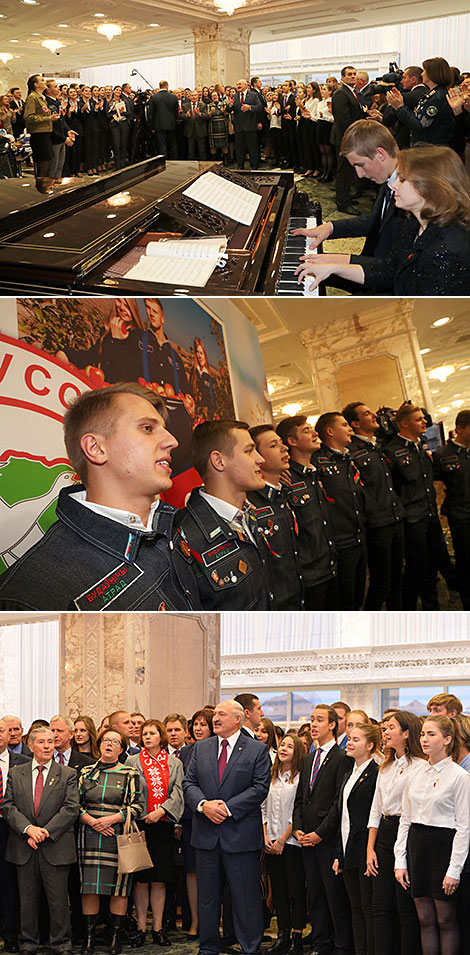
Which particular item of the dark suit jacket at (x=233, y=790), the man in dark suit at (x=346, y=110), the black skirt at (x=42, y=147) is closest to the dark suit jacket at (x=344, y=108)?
the man in dark suit at (x=346, y=110)

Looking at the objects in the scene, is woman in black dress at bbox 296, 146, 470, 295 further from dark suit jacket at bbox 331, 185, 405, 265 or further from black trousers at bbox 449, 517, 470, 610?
black trousers at bbox 449, 517, 470, 610

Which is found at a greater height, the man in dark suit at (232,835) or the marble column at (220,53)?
the marble column at (220,53)

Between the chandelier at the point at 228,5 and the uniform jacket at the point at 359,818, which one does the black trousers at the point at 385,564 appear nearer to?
the uniform jacket at the point at 359,818

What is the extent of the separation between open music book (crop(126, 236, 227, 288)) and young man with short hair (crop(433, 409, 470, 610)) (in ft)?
2.71

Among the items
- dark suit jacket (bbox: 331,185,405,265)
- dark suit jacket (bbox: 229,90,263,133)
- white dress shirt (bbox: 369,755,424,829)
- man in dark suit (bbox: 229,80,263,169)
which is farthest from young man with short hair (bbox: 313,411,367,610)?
dark suit jacket (bbox: 229,90,263,133)

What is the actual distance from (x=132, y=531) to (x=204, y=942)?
1.92 m

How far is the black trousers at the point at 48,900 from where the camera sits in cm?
341

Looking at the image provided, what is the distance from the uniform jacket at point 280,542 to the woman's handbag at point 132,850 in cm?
168

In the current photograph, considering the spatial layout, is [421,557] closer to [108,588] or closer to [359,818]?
[108,588]

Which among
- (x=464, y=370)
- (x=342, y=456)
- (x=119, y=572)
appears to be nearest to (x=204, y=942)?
(x=119, y=572)

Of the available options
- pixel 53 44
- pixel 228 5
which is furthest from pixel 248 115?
pixel 53 44

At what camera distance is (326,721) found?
3.61m

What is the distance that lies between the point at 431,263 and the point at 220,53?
40.5 ft

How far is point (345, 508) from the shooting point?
236 cm
